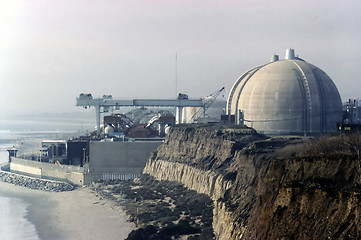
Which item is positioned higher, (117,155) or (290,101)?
(290,101)

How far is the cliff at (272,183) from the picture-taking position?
23.6 metres

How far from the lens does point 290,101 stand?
79062mm

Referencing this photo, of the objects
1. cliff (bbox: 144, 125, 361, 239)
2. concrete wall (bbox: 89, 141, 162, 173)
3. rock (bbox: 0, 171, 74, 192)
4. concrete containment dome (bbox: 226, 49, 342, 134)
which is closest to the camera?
cliff (bbox: 144, 125, 361, 239)

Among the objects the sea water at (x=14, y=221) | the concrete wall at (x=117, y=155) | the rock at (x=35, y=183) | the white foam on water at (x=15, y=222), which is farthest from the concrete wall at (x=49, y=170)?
the white foam on water at (x=15, y=222)

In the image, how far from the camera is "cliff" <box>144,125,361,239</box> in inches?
929

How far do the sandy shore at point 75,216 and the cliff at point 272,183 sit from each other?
8.32 meters

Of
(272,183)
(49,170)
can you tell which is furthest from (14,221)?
(272,183)

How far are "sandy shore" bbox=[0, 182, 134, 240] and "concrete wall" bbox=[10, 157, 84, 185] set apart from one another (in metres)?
5.97

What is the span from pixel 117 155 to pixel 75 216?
78.0 feet

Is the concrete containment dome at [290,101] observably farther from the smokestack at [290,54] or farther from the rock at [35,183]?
the rock at [35,183]

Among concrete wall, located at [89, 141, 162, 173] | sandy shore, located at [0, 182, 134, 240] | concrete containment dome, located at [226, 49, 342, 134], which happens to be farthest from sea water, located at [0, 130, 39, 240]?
concrete containment dome, located at [226, 49, 342, 134]

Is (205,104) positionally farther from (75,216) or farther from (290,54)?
(75,216)

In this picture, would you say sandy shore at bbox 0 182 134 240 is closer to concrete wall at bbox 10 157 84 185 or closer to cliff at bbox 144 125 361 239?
concrete wall at bbox 10 157 84 185

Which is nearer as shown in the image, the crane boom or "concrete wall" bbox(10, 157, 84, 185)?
"concrete wall" bbox(10, 157, 84, 185)
